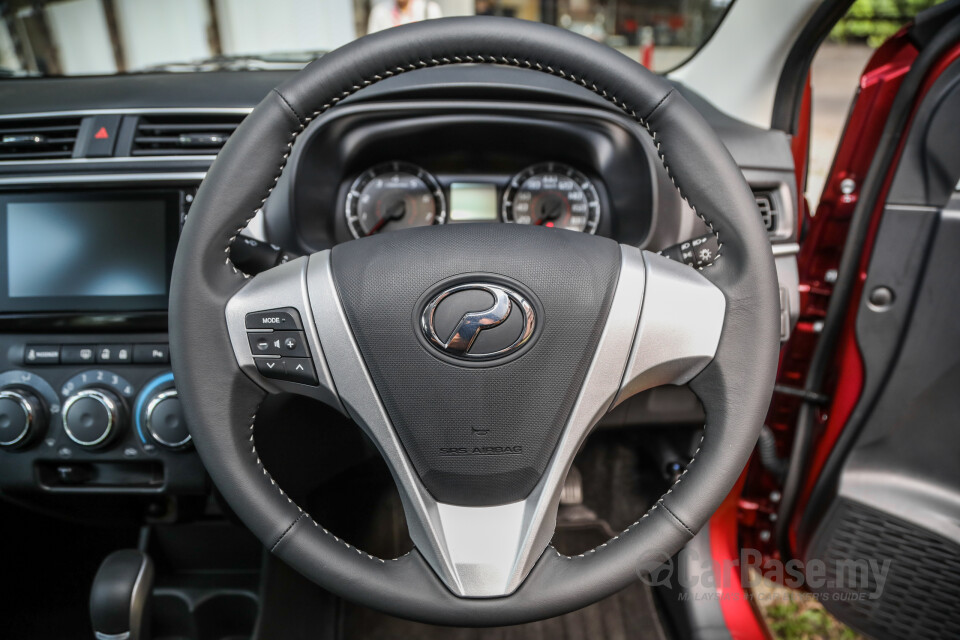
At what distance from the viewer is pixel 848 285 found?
127 centimetres

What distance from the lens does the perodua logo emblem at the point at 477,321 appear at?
0.73 metres

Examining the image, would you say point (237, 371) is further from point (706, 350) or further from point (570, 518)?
point (570, 518)

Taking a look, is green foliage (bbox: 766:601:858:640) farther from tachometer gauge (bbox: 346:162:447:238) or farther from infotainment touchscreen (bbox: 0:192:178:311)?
infotainment touchscreen (bbox: 0:192:178:311)

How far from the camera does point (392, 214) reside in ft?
3.85

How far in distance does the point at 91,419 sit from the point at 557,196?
0.87 metres

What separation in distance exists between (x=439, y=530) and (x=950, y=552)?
1.04 metres

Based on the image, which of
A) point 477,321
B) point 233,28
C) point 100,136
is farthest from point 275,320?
point 233,28

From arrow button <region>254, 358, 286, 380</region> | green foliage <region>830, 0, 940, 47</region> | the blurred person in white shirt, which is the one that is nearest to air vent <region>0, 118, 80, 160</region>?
arrow button <region>254, 358, 286, 380</region>

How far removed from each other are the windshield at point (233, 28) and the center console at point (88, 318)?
0.45m

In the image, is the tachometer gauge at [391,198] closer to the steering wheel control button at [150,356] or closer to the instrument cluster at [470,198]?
the instrument cluster at [470,198]

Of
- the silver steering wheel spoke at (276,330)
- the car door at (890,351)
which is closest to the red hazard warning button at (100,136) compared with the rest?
the silver steering wheel spoke at (276,330)

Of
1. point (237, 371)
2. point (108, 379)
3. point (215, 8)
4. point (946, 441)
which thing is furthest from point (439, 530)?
point (215, 8)

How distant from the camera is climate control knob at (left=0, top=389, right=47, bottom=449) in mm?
998

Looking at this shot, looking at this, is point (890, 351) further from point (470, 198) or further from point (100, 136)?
point (100, 136)
